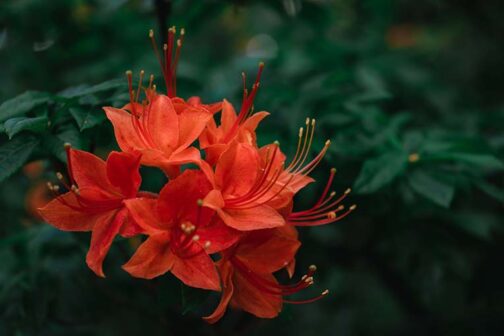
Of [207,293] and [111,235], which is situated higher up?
[111,235]

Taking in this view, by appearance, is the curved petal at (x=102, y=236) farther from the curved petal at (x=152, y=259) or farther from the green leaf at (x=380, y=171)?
the green leaf at (x=380, y=171)

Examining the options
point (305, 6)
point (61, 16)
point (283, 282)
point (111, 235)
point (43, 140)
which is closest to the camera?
point (111, 235)

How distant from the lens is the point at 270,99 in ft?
7.38

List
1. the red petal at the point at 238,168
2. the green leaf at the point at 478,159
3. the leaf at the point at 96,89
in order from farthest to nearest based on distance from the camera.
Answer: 1. the green leaf at the point at 478,159
2. the leaf at the point at 96,89
3. the red petal at the point at 238,168

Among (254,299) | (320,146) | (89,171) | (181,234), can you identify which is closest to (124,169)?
(89,171)

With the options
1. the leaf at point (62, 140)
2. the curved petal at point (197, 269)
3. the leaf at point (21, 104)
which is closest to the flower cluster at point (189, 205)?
the curved petal at point (197, 269)

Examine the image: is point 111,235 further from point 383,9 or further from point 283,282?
point 383,9

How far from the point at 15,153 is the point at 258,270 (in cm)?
67

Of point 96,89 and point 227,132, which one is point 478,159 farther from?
point 96,89

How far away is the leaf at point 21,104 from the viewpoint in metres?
1.53

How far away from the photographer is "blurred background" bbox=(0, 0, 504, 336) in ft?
6.15

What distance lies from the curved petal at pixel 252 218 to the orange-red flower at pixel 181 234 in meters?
0.04

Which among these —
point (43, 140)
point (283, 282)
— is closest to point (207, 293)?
point (43, 140)

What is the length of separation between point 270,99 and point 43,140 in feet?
3.03
